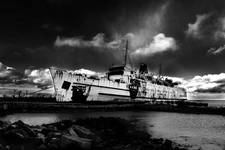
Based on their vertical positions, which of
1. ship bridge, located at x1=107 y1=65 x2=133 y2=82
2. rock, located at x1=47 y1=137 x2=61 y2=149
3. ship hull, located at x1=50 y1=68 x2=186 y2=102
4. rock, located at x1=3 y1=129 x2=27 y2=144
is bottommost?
rock, located at x1=47 y1=137 x2=61 y2=149

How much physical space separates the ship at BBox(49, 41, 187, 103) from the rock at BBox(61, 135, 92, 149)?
106 ft

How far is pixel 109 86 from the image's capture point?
4750 centimetres

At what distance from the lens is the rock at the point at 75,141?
9.88 m

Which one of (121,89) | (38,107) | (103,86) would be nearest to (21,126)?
(38,107)

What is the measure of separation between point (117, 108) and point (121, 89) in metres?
9.05

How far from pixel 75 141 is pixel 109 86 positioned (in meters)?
37.6

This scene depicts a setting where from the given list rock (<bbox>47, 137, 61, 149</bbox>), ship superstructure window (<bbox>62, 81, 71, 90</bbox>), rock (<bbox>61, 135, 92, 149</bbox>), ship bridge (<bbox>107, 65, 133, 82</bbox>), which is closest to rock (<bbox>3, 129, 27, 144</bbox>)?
rock (<bbox>47, 137, 61, 149</bbox>)

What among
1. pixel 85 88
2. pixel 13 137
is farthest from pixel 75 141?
pixel 85 88

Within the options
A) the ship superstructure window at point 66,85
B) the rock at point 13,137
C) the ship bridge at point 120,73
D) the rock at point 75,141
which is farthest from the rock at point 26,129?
the ship bridge at point 120,73

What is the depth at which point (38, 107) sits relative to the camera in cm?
3722

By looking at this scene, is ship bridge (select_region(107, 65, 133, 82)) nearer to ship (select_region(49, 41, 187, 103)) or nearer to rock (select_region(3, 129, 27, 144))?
ship (select_region(49, 41, 187, 103))

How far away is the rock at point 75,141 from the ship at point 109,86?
1277 inches

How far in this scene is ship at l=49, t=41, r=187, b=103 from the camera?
4241 cm

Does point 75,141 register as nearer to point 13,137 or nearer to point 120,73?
point 13,137
